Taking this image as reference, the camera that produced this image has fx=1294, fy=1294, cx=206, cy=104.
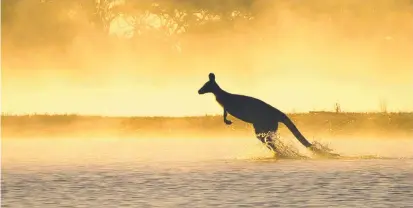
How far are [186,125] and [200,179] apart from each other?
96.8ft

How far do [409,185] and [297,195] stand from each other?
9.78ft

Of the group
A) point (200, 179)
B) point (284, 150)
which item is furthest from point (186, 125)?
point (200, 179)

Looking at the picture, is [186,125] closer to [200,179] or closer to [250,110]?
[250,110]

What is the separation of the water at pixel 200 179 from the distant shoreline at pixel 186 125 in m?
14.1

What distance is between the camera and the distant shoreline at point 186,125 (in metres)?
54.6

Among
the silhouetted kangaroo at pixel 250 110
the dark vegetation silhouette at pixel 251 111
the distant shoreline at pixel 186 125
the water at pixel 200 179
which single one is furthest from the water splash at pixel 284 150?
the distant shoreline at pixel 186 125

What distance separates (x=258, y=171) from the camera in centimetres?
3031

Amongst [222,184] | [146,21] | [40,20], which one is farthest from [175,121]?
[222,184]

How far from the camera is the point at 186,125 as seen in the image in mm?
57656

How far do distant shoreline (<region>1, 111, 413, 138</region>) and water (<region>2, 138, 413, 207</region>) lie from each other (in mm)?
14148

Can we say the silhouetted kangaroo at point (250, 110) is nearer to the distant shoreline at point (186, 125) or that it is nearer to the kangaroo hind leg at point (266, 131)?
the kangaroo hind leg at point (266, 131)

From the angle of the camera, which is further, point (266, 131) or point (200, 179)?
point (266, 131)

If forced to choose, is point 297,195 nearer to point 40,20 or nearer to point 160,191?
point 160,191

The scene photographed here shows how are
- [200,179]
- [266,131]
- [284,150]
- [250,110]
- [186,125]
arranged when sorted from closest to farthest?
[200,179] < [250,110] < [266,131] < [284,150] < [186,125]
